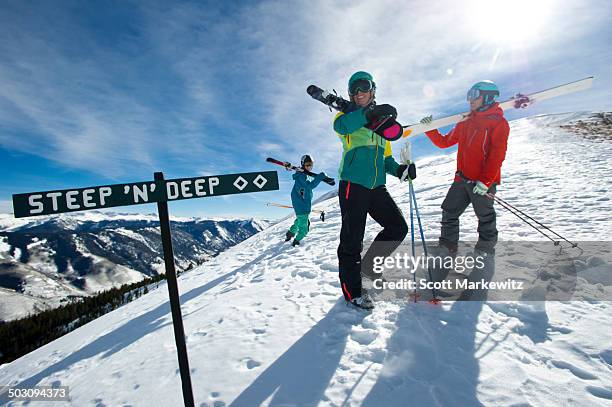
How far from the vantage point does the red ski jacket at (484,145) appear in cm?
393

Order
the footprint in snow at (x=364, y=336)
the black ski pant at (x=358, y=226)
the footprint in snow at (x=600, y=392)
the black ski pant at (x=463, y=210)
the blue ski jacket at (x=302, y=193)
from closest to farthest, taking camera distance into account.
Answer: the footprint in snow at (x=600, y=392) → the footprint in snow at (x=364, y=336) → the black ski pant at (x=358, y=226) → the black ski pant at (x=463, y=210) → the blue ski jacket at (x=302, y=193)

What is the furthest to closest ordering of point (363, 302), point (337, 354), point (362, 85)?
point (363, 302) < point (362, 85) < point (337, 354)

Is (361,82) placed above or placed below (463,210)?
above

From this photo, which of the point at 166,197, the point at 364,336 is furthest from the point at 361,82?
the point at 364,336

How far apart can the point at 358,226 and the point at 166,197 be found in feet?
7.08

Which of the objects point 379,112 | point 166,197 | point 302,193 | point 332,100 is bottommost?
point 166,197

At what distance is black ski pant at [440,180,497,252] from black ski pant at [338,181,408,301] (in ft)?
3.98

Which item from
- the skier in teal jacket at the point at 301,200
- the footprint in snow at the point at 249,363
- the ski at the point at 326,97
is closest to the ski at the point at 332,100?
the ski at the point at 326,97

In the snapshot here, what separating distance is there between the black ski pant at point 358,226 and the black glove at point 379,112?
82 cm

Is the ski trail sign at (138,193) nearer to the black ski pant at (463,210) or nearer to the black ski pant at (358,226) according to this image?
the black ski pant at (358,226)

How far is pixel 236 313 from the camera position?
13.0 feet

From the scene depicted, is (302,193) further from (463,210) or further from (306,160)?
(463,210)

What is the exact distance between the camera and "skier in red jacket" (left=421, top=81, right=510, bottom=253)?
3.96 metres

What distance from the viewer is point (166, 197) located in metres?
1.96
